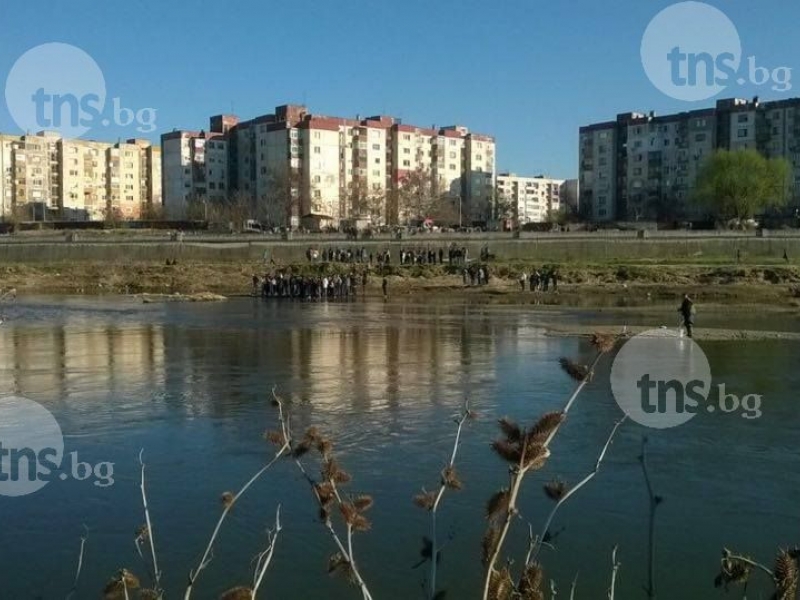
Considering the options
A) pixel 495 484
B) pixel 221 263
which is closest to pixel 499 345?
pixel 495 484

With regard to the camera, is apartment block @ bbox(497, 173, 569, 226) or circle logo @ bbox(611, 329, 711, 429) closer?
circle logo @ bbox(611, 329, 711, 429)

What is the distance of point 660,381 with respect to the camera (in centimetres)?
1720

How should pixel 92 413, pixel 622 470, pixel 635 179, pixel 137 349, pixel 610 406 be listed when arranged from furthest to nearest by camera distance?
pixel 635 179 → pixel 137 349 → pixel 610 406 → pixel 92 413 → pixel 622 470

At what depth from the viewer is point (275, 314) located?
36.6 meters

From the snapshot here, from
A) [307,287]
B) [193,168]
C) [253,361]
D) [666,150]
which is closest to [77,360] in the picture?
[253,361]

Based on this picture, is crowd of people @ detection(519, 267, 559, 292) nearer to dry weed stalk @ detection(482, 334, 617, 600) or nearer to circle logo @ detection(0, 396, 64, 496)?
circle logo @ detection(0, 396, 64, 496)

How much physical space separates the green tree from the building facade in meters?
75.5

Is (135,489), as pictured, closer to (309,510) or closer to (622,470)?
(309,510)

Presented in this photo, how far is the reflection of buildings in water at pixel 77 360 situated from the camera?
16.6 meters

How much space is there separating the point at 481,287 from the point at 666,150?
86.1 m

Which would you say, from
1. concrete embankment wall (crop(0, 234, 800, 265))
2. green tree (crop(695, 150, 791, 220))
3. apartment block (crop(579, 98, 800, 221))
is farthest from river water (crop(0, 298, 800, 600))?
apartment block (crop(579, 98, 800, 221))

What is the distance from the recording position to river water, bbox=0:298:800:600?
300 inches

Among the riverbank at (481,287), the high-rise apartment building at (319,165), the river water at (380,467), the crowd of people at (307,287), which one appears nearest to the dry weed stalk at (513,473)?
the river water at (380,467)

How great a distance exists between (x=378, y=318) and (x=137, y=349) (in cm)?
1238
